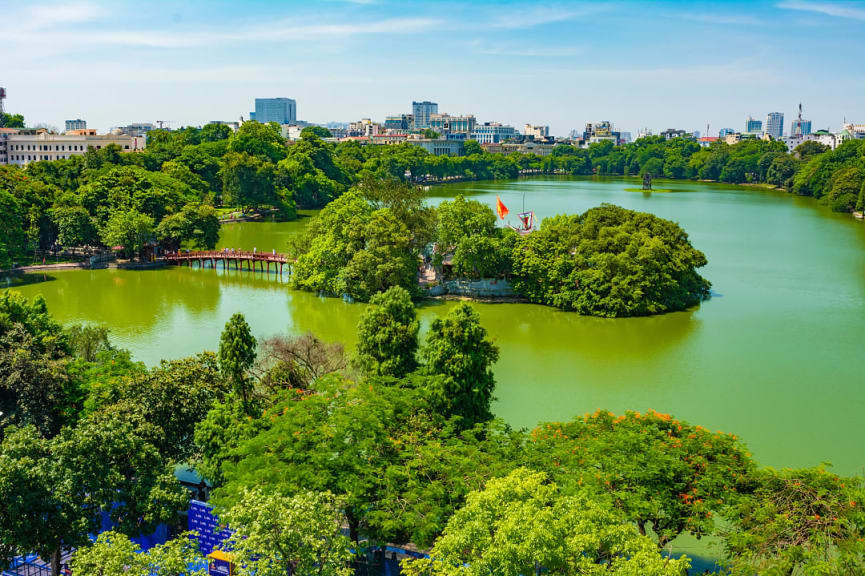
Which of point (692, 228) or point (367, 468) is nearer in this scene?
point (367, 468)

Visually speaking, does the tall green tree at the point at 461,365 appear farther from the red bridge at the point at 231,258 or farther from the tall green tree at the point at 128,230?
the tall green tree at the point at 128,230

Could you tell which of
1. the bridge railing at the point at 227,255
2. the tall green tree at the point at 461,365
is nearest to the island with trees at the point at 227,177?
the bridge railing at the point at 227,255

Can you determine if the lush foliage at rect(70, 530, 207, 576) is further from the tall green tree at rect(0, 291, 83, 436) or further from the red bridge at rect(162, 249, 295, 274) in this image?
the red bridge at rect(162, 249, 295, 274)

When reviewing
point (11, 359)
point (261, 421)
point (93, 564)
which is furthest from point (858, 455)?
point (11, 359)

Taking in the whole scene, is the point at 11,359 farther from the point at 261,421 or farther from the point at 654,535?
the point at 654,535

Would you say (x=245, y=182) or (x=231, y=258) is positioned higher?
(x=245, y=182)

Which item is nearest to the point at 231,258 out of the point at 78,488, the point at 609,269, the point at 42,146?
the point at 609,269

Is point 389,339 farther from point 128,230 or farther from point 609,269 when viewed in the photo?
point 128,230
